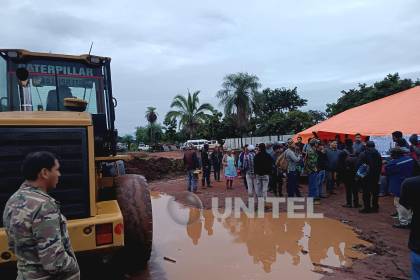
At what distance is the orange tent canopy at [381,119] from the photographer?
46.7 ft

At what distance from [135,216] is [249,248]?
2.71 m

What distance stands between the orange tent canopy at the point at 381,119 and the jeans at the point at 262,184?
18.9 feet

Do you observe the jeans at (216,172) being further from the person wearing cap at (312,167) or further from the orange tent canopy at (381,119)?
the person wearing cap at (312,167)

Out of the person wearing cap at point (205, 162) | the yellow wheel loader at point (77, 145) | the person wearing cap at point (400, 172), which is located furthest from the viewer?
the person wearing cap at point (205, 162)

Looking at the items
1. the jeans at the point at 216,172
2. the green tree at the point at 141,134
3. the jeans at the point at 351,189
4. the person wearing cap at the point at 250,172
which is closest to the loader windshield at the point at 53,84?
the person wearing cap at the point at 250,172

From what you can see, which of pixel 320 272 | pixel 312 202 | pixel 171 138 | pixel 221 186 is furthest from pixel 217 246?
pixel 171 138

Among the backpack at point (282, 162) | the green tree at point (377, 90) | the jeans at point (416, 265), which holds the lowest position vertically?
the jeans at point (416, 265)

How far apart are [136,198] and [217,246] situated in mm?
2556

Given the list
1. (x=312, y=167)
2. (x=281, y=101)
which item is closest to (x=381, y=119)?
(x=312, y=167)

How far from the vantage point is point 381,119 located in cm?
1572

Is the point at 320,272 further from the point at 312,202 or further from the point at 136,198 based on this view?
the point at 312,202

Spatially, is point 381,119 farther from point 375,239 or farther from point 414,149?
point 375,239

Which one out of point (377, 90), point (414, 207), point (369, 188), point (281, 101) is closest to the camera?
point (414, 207)

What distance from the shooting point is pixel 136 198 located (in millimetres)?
5598
